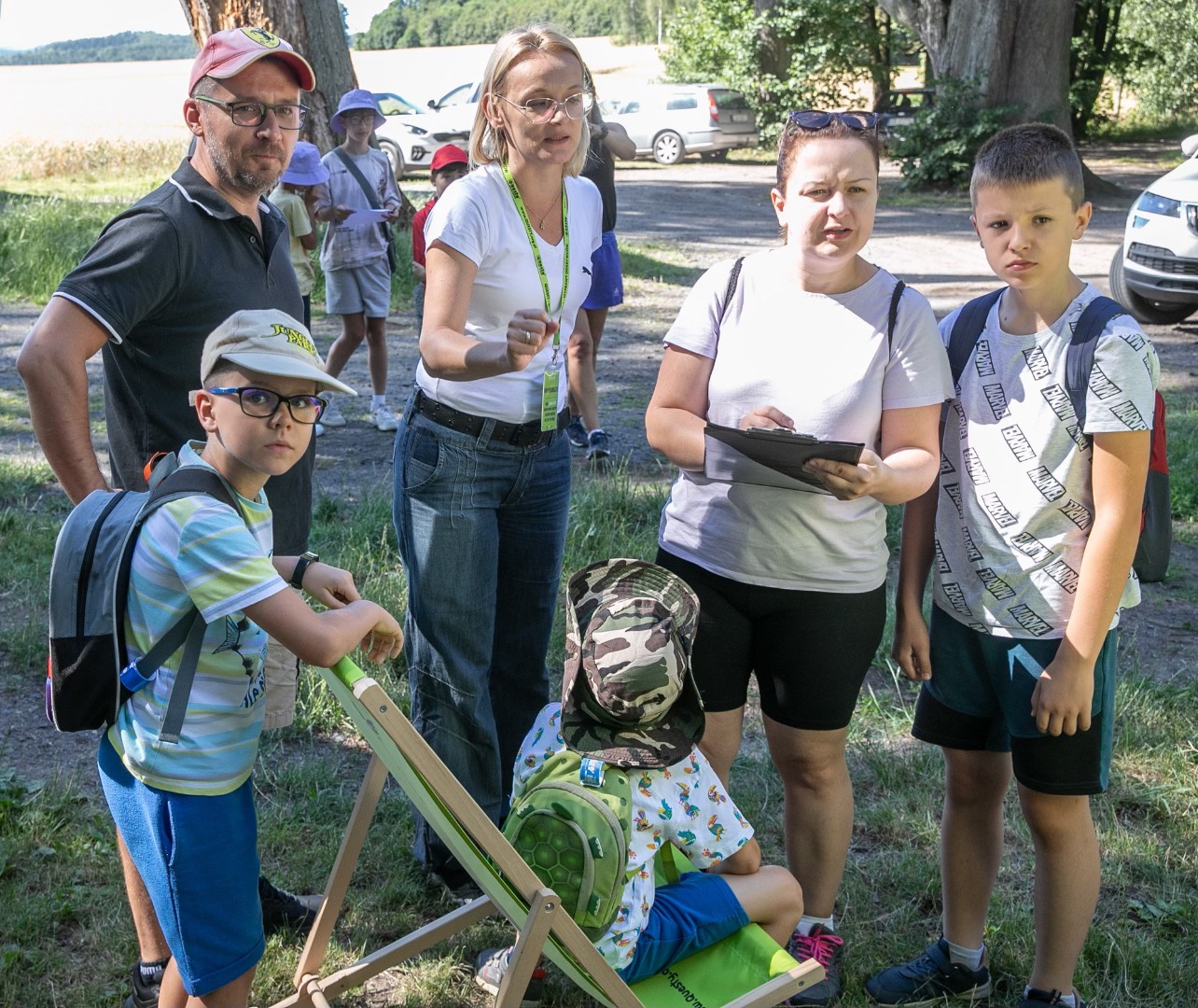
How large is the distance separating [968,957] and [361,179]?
21.6 feet

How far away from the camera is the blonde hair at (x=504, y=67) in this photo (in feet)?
9.18

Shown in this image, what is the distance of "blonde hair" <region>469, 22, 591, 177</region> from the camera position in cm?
280

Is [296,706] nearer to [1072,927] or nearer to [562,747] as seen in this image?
[562,747]

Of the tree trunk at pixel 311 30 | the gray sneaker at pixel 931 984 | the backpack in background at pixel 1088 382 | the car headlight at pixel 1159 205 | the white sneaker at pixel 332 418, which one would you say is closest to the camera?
the backpack in background at pixel 1088 382

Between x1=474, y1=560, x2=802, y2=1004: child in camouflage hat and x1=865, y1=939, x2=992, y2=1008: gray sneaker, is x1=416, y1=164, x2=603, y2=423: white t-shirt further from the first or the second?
x1=865, y1=939, x2=992, y2=1008: gray sneaker

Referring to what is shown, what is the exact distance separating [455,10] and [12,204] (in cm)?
9212

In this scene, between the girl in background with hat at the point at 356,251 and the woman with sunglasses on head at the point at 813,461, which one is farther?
the girl in background with hat at the point at 356,251

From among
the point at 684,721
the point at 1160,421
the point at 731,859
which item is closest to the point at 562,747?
the point at 684,721

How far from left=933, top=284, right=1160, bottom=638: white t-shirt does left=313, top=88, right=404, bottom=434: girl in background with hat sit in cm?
546

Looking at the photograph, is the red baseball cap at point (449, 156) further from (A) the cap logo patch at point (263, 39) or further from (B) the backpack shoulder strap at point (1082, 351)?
(B) the backpack shoulder strap at point (1082, 351)

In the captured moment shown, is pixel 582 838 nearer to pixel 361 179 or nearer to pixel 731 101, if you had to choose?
pixel 361 179

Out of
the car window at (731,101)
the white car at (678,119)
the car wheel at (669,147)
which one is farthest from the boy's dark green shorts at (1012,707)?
the car window at (731,101)

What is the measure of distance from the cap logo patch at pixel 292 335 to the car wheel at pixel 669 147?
26220 millimetres

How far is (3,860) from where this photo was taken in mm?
3406
